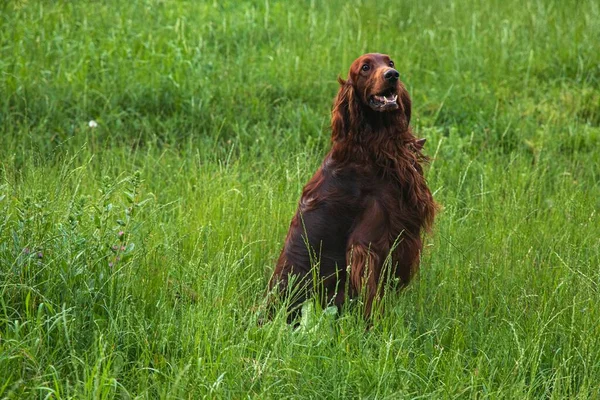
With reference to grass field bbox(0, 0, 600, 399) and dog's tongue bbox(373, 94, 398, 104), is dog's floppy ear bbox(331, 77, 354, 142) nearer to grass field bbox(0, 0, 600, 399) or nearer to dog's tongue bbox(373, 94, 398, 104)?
dog's tongue bbox(373, 94, 398, 104)

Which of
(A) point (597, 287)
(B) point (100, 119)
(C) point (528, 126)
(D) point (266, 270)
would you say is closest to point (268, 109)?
(B) point (100, 119)

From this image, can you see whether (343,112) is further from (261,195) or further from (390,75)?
(261,195)

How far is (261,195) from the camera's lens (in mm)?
5133

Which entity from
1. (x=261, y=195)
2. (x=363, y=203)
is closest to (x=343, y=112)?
(x=363, y=203)

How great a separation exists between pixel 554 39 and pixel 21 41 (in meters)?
4.30

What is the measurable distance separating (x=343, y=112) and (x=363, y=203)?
403mm

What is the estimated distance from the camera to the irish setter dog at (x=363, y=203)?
12.5 feet

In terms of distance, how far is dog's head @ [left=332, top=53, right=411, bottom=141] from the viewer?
373 centimetres

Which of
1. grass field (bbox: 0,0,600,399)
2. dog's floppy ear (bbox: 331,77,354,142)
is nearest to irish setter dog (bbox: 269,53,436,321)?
dog's floppy ear (bbox: 331,77,354,142)

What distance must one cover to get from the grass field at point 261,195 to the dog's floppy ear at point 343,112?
65cm

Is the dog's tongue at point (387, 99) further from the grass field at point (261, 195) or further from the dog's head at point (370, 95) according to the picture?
the grass field at point (261, 195)

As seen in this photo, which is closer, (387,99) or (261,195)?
(387,99)

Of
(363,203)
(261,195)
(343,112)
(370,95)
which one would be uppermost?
(370,95)

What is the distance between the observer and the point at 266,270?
4.46 meters
